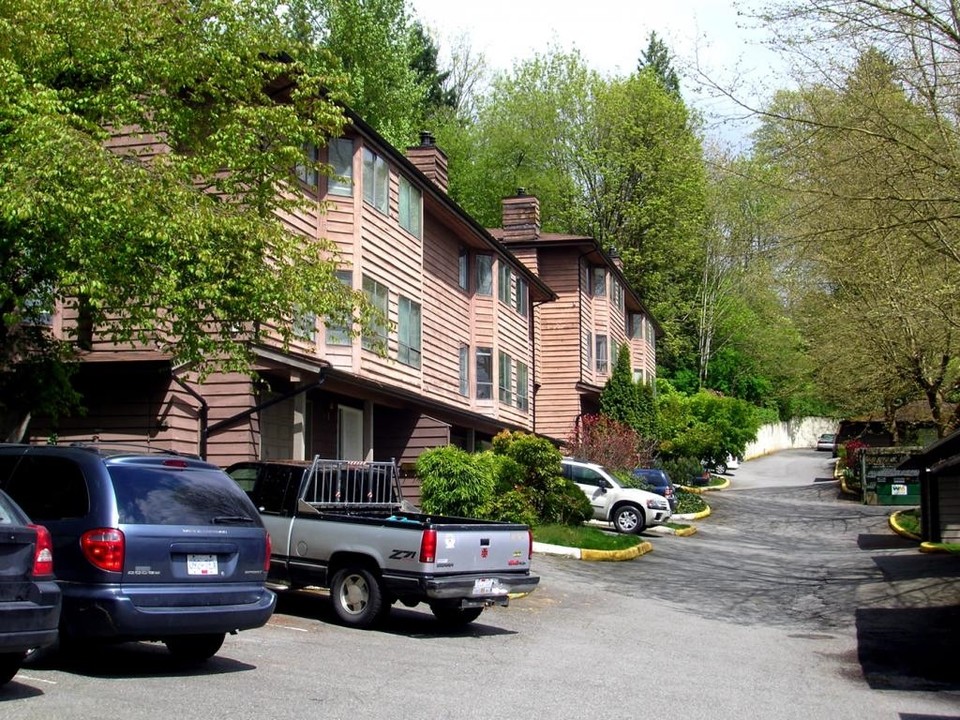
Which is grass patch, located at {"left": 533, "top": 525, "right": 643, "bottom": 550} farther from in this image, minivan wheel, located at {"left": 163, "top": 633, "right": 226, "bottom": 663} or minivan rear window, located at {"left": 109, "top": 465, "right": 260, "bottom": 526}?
minivan rear window, located at {"left": 109, "top": 465, "right": 260, "bottom": 526}

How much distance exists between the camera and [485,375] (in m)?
35.8

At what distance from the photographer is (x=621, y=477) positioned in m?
33.3

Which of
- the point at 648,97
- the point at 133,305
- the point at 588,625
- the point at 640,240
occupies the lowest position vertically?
the point at 588,625

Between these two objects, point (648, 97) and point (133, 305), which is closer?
point (133, 305)

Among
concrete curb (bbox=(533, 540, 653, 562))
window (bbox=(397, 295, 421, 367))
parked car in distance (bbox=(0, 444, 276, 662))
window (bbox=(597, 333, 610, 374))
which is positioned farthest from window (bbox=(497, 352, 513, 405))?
parked car in distance (bbox=(0, 444, 276, 662))

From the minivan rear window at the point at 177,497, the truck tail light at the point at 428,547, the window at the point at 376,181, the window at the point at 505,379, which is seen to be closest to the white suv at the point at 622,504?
the window at the point at 505,379

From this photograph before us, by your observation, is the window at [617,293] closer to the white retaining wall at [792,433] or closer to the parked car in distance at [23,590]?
the white retaining wall at [792,433]

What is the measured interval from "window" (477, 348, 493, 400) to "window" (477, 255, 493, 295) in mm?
1842

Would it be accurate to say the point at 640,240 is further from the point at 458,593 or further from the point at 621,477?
the point at 458,593

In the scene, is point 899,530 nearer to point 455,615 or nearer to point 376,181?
point 376,181

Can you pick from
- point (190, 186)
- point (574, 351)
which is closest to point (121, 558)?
point (190, 186)

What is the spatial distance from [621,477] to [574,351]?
1433cm

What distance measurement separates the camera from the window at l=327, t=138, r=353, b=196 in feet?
78.0

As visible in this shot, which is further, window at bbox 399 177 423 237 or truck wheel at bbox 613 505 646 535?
truck wheel at bbox 613 505 646 535
